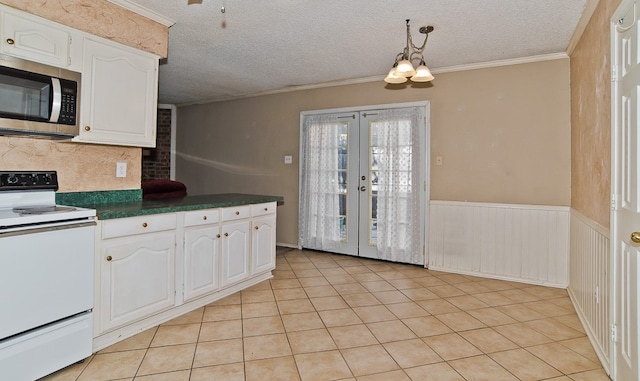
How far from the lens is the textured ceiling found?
263 cm

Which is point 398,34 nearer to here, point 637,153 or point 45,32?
point 637,153

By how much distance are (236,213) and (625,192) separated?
2671 mm

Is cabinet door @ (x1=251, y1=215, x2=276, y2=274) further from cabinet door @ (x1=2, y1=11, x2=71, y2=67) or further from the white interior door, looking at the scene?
the white interior door

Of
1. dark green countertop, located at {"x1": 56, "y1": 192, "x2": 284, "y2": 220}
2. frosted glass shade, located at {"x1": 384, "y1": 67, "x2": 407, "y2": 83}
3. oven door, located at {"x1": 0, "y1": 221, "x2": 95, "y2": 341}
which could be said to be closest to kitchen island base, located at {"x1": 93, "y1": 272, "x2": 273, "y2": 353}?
oven door, located at {"x1": 0, "y1": 221, "x2": 95, "y2": 341}

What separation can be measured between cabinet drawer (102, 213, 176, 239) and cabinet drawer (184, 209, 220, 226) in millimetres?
128

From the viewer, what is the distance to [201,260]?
2805mm

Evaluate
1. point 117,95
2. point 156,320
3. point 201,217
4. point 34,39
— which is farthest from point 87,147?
point 156,320

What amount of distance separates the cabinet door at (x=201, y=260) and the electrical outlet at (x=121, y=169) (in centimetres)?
76

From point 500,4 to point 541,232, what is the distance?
2.26 m

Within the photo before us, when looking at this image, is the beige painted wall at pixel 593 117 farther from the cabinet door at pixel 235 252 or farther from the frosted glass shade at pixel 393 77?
the cabinet door at pixel 235 252

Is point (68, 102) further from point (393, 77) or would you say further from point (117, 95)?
point (393, 77)

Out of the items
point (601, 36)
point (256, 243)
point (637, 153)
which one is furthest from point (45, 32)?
point (601, 36)

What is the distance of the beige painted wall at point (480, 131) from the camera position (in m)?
3.54

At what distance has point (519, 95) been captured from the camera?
12.1ft
